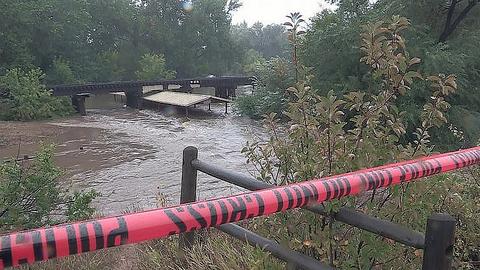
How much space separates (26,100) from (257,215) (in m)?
28.9

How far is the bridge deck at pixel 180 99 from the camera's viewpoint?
1142 inches

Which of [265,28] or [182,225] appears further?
[265,28]

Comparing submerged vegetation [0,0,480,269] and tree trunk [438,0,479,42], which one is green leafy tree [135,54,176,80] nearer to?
submerged vegetation [0,0,480,269]

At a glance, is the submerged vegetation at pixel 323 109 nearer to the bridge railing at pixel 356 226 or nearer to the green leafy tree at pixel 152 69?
the bridge railing at pixel 356 226

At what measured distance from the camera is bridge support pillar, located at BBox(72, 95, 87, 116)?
99.1 feet

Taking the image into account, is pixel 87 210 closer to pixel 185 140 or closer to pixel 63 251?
pixel 63 251

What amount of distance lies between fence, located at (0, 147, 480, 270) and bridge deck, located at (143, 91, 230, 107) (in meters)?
26.7

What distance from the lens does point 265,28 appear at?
264 ft

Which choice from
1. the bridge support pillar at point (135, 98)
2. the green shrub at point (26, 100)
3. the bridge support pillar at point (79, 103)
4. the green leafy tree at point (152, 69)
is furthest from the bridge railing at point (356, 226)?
the green leafy tree at point (152, 69)

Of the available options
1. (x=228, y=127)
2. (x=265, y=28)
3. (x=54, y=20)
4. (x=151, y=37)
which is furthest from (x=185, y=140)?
(x=265, y=28)

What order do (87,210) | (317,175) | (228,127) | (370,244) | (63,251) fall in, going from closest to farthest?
(63,251) < (370,244) < (317,175) < (87,210) < (228,127)

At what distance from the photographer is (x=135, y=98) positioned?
34656 millimetres

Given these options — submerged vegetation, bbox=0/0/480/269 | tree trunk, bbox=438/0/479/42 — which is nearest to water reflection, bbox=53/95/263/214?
submerged vegetation, bbox=0/0/480/269

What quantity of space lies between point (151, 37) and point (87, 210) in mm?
49209
